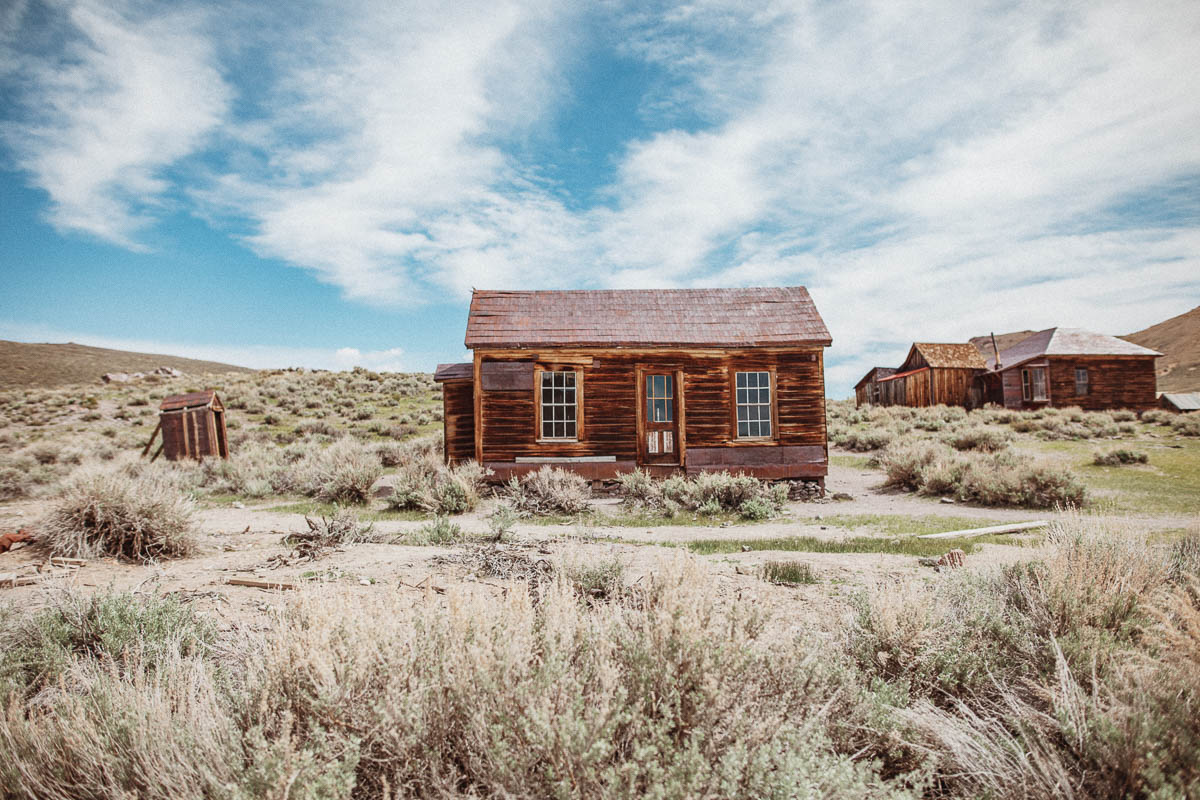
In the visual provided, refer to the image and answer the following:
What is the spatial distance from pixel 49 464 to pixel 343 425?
902 cm

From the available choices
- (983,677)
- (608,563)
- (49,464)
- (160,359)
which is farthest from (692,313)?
(160,359)

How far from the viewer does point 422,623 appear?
300 centimetres

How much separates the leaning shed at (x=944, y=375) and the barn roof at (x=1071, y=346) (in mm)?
1520

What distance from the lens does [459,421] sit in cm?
1414

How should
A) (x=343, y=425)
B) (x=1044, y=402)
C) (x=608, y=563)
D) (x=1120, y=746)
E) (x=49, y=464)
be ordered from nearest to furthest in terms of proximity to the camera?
1. (x=1120, y=746)
2. (x=608, y=563)
3. (x=49, y=464)
4. (x=343, y=425)
5. (x=1044, y=402)

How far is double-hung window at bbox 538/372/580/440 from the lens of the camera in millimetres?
13758

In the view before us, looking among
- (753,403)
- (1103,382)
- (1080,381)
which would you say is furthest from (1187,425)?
(753,403)

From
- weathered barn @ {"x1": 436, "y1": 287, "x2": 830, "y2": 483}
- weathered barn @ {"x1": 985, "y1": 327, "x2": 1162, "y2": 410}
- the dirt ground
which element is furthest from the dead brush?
weathered barn @ {"x1": 985, "y1": 327, "x2": 1162, "y2": 410}

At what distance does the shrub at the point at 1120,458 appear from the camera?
13.9m

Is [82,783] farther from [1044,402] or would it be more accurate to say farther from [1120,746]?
[1044,402]

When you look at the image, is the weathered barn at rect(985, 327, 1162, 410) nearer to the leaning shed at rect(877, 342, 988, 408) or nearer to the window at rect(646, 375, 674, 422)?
the leaning shed at rect(877, 342, 988, 408)

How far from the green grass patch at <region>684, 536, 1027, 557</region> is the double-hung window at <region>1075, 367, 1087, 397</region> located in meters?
25.2

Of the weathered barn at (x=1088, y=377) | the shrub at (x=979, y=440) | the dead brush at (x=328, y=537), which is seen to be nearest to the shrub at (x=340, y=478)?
the dead brush at (x=328, y=537)

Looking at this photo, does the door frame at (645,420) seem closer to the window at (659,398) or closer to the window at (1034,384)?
the window at (659,398)
